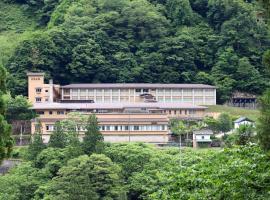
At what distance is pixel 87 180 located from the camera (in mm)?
28703

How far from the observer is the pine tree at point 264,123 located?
454 inches

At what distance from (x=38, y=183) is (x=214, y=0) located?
3389cm

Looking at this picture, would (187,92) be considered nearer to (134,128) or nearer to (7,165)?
(134,128)

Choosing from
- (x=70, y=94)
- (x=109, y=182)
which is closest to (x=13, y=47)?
(x=70, y=94)

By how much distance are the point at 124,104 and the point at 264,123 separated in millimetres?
35696

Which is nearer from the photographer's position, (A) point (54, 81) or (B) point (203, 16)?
(A) point (54, 81)

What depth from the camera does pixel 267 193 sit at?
1223 centimetres

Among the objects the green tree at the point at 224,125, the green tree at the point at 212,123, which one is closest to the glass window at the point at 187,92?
the green tree at the point at 212,123

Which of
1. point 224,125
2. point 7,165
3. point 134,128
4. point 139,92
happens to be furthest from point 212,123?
point 7,165

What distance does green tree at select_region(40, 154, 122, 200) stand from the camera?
27.9 metres

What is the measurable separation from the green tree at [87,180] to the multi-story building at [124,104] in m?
11.0

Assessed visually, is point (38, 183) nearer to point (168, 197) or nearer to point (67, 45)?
point (168, 197)

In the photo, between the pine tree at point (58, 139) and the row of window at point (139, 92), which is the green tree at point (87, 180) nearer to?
the pine tree at point (58, 139)

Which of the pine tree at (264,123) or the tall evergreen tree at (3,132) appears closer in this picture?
the pine tree at (264,123)
